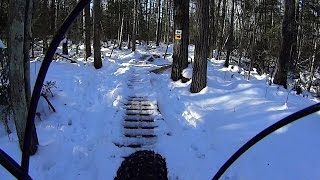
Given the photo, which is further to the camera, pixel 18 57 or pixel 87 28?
pixel 87 28

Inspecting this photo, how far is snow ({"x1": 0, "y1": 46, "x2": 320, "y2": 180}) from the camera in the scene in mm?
6172

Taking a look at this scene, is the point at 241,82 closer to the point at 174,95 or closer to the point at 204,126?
the point at 174,95

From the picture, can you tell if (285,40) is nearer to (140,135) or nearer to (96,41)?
(140,135)

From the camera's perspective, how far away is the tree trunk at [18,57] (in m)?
5.71

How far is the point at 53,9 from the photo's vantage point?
88.1 feet

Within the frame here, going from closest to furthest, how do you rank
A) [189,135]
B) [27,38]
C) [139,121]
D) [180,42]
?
[27,38], [189,135], [139,121], [180,42]

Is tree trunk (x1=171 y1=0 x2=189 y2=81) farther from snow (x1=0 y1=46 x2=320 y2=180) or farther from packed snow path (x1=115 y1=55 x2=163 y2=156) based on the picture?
snow (x1=0 y1=46 x2=320 y2=180)

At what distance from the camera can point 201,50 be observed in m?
11.5

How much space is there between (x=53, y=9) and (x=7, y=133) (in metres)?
20.4

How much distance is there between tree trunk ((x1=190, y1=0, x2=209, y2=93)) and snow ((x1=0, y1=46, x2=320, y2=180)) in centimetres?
33

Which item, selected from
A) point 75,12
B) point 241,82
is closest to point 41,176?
point 75,12

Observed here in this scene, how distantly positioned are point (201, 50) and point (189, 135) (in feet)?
13.4

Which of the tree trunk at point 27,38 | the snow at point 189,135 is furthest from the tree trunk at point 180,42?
the tree trunk at point 27,38

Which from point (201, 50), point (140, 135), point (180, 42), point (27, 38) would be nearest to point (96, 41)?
point (180, 42)
